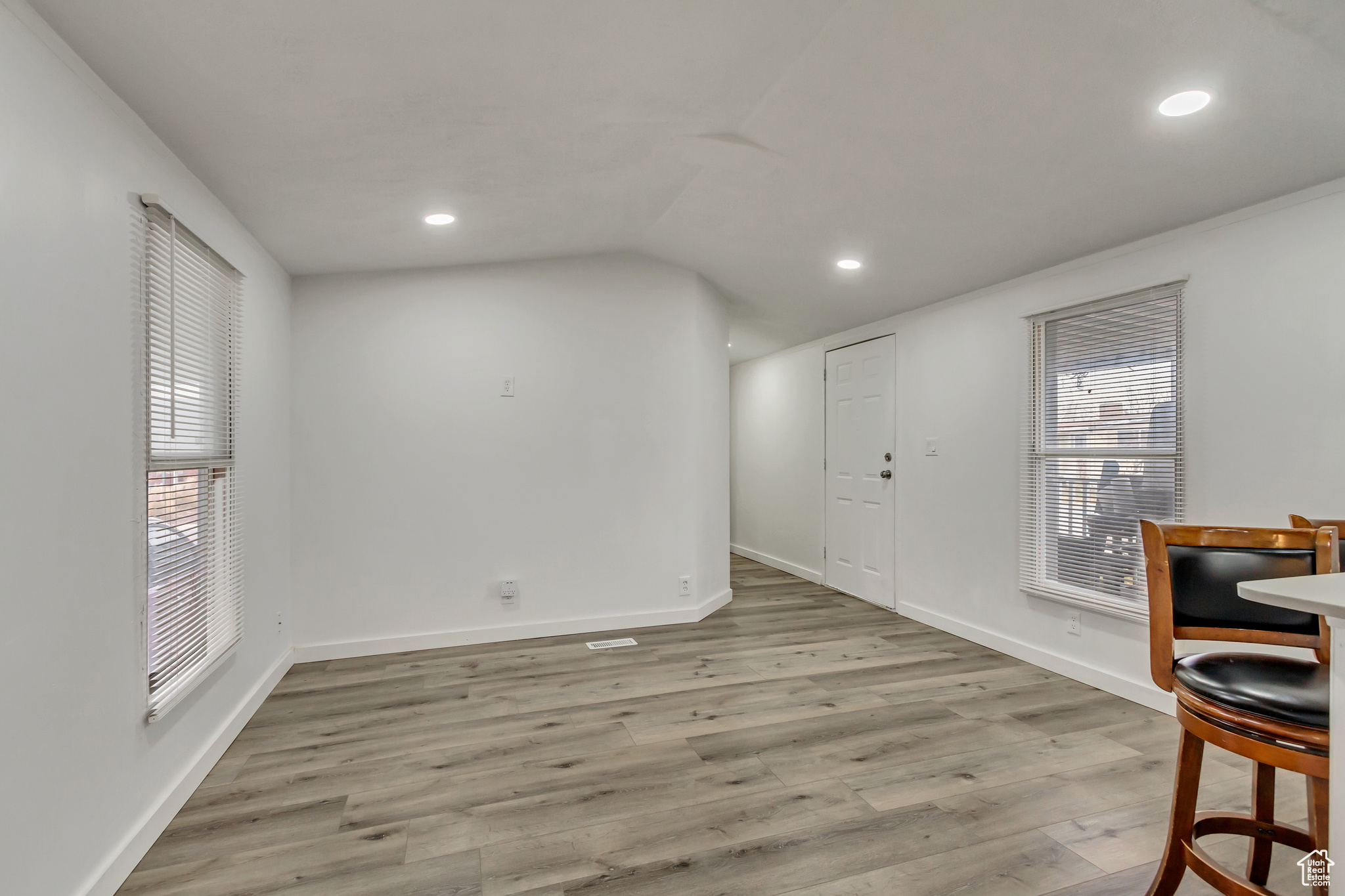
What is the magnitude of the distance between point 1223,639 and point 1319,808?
36 cm

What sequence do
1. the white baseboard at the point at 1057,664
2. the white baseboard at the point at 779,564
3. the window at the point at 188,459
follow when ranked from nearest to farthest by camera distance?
the window at the point at 188,459 → the white baseboard at the point at 1057,664 → the white baseboard at the point at 779,564

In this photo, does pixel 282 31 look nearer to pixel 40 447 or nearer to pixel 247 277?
pixel 40 447

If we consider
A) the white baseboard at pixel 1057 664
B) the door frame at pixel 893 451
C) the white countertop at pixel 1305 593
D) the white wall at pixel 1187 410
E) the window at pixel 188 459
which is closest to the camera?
the white countertop at pixel 1305 593

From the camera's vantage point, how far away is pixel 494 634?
420 cm

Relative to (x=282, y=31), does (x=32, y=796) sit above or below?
Answer: below

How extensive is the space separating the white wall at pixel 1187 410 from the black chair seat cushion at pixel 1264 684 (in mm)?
1584

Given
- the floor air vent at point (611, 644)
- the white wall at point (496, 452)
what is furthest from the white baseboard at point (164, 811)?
the floor air vent at point (611, 644)

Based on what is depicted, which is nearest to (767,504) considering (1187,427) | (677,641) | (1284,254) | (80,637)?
(677,641)

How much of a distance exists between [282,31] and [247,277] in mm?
1710

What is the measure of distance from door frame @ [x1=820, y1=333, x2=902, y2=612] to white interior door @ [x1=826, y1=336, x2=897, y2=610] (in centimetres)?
1

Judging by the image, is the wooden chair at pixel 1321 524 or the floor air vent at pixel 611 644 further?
the floor air vent at pixel 611 644

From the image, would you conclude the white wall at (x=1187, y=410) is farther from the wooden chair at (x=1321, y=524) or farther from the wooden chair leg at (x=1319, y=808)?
the wooden chair leg at (x=1319, y=808)

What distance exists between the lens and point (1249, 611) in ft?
5.17

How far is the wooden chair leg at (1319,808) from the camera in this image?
137 cm
